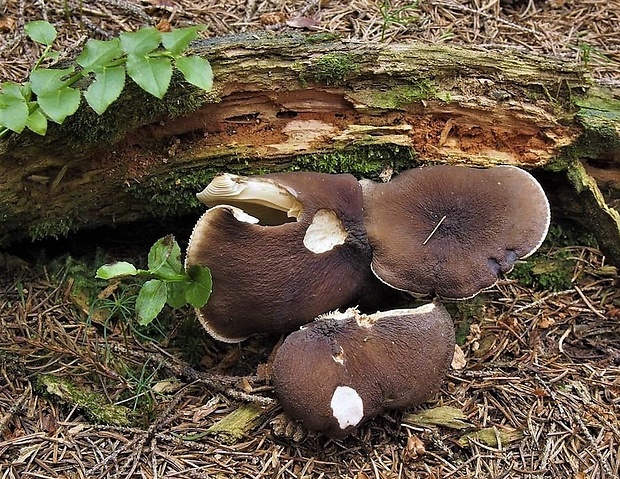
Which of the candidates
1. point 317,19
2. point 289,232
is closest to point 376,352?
point 289,232

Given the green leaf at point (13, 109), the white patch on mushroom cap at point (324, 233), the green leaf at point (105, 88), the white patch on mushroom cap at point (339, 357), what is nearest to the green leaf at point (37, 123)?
the green leaf at point (13, 109)

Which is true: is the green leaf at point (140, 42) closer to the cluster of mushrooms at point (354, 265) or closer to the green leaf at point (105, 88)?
the green leaf at point (105, 88)

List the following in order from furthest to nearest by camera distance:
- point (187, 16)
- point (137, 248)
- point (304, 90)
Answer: point (187, 16) < point (137, 248) < point (304, 90)

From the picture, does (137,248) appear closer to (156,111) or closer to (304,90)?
(156,111)

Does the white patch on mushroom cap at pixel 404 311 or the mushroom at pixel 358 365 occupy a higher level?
the white patch on mushroom cap at pixel 404 311

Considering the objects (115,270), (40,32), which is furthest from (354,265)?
(40,32)

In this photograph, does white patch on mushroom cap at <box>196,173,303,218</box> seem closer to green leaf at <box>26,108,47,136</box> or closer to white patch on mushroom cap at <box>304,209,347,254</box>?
white patch on mushroom cap at <box>304,209,347,254</box>

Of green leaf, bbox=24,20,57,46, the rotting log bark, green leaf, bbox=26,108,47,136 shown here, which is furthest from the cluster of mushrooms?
green leaf, bbox=24,20,57,46
